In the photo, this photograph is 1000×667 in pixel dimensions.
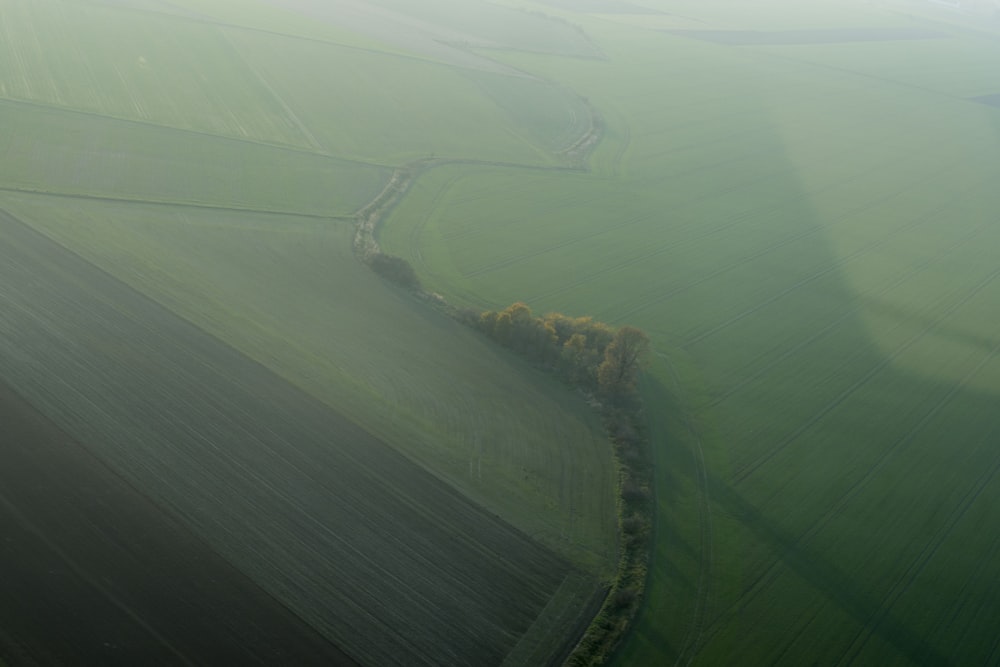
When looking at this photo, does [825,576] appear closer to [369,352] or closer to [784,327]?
[784,327]

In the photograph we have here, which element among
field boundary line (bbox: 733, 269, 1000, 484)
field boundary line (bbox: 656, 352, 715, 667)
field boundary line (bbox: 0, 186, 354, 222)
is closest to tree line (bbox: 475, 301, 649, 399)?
field boundary line (bbox: 656, 352, 715, 667)

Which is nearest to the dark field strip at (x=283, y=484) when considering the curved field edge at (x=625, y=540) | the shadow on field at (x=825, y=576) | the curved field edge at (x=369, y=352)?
the curved field edge at (x=369, y=352)

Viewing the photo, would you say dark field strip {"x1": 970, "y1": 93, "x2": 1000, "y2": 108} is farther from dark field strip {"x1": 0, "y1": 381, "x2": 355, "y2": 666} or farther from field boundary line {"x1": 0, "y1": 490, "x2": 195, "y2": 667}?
field boundary line {"x1": 0, "y1": 490, "x2": 195, "y2": 667}

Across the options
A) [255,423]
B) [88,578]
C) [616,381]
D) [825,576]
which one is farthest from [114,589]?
[825,576]

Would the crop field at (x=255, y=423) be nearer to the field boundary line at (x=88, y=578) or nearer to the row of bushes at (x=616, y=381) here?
the field boundary line at (x=88, y=578)

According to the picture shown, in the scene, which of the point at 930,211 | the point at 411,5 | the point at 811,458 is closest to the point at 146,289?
the point at 811,458

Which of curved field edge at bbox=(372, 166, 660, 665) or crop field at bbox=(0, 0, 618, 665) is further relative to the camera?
curved field edge at bbox=(372, 166, 660, 665)
